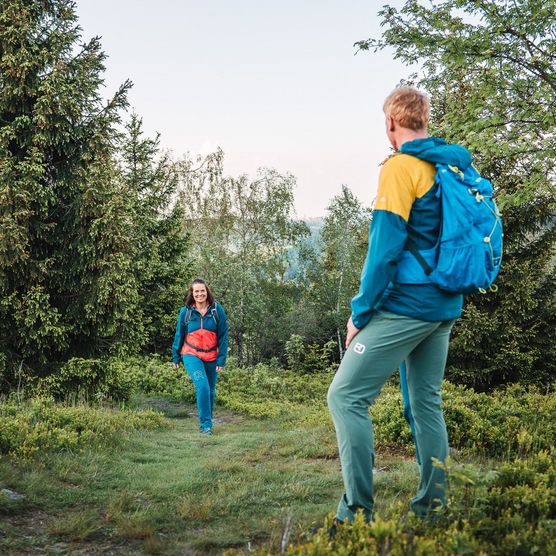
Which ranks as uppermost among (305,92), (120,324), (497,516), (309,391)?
(305,92)

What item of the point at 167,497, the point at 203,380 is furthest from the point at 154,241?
the point at 167,497

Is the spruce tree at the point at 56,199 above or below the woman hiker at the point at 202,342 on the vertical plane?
above

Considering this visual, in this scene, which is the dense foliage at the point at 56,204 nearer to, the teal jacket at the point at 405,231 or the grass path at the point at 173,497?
the grass path at the point at 173,497

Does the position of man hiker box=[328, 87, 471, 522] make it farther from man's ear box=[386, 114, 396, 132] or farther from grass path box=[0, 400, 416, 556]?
grass path box=[0, 400, 416, 556]

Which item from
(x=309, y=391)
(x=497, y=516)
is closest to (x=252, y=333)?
(x=309, y=391)

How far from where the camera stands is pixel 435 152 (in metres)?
2.96

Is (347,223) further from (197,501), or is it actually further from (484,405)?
(197,501)

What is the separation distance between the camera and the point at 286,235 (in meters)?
29.4

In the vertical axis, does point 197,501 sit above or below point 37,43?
below

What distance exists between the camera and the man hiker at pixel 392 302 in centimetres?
287

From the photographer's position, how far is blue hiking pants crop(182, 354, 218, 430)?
827 cm

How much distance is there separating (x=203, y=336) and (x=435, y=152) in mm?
5890

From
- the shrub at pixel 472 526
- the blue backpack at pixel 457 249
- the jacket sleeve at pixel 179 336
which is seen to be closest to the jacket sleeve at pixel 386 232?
the blue backpack at pixel 457 249

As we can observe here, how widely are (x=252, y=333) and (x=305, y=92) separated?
19.0 m
